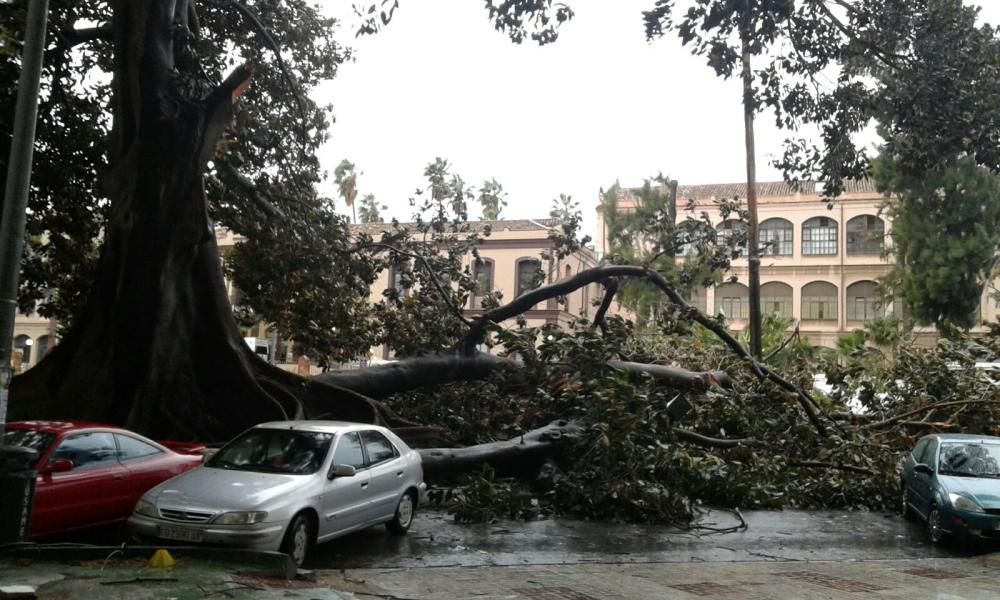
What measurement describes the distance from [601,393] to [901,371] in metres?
8.52

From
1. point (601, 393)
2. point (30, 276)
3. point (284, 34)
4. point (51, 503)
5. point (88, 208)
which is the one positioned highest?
point (284, 34)

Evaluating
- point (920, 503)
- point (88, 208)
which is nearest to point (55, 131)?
point (88, 208)

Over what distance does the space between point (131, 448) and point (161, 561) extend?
2860 mm

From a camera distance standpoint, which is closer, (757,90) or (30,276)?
(757,90)

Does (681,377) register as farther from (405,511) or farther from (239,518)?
(239,518)

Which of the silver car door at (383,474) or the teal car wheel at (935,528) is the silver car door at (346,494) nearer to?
the silver car door at (383,474)

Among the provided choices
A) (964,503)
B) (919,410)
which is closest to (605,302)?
(919,410)

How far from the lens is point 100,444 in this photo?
30.2ft

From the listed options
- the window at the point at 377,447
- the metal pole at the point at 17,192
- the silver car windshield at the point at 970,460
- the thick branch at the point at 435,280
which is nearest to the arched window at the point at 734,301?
the thick branch at the point at 435,280

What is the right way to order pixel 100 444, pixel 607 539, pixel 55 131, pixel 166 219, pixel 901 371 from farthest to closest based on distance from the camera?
pixel 901 371 → pixel 55 131 → pixel 166 219 → pixel 607 539 → pixel 100 444

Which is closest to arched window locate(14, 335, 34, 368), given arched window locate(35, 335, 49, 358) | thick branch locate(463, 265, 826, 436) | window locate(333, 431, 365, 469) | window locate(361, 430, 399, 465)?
arched window locate(35, 335, 49, 358)

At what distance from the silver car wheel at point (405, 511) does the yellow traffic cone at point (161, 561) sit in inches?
136

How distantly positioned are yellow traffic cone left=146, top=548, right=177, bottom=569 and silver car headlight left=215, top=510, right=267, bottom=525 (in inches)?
23.6

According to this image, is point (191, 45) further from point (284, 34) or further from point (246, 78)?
point (284, 34)
